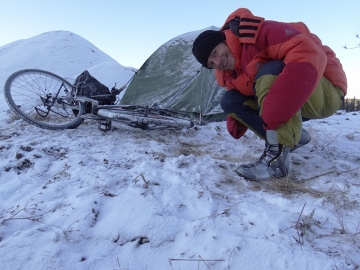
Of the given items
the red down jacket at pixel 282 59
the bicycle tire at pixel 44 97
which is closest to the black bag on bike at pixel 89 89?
the bicycle tire at pixel 44 97

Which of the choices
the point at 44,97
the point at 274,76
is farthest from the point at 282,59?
the point at 44,97

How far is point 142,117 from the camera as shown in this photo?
2.76 metres

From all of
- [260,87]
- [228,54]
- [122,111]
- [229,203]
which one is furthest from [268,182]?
[122,111]

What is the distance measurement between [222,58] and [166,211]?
3.69 ft

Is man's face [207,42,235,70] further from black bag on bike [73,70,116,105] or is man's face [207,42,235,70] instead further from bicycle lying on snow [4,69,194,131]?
black bag on bike [73,70,116,105]

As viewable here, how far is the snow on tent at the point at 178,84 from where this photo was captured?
409 cm

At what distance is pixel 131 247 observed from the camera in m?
1.08

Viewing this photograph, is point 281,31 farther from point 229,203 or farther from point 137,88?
point 137,88

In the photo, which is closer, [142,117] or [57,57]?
[142,117]

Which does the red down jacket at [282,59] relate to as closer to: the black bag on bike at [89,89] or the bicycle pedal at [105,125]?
the bicycle pedal at [105,125]

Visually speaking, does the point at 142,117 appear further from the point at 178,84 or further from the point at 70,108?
the point at 178,84

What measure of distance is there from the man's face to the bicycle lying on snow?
3.45ft

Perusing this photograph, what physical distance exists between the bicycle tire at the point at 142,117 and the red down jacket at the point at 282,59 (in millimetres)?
1115

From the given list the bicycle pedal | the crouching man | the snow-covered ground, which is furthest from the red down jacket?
the bicycle pedal
